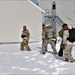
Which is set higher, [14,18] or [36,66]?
[14,18]

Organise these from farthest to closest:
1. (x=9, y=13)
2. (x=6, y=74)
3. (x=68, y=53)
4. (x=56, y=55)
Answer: (x=9, y=13) → (x=56, y=55) → (x=68, y=53) → (x=6, y=74)

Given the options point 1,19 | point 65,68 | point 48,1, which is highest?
point 48,1

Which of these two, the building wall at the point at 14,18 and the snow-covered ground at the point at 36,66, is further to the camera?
the building wall at the point at 14,18

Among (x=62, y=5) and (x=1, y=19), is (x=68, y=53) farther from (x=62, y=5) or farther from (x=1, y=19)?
(x=62, y=5)

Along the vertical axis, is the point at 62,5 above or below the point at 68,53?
above

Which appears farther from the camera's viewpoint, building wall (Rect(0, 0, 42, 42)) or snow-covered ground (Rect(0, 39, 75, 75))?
building wall (Rect(0, 0, 42, 42))

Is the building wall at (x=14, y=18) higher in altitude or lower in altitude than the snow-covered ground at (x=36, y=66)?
higher

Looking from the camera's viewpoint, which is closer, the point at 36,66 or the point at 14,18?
the point at 36,66

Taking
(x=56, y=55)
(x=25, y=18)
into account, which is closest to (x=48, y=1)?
(x=25, y=18)

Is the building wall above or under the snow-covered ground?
above

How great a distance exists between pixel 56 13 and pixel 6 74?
22485 mm

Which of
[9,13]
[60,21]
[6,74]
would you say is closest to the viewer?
[6,74]

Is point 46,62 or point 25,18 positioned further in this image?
point 25,18

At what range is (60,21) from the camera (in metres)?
29.2
